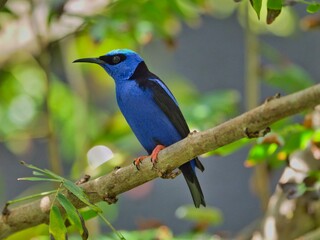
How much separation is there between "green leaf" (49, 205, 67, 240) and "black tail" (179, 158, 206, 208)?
948 millimetres

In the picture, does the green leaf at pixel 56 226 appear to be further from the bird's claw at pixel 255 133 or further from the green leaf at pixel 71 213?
the bird's claw at pixel 255 133

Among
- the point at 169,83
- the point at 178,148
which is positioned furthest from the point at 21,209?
the point at 169,83

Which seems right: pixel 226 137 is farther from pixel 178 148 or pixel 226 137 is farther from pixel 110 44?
pixel 110 44

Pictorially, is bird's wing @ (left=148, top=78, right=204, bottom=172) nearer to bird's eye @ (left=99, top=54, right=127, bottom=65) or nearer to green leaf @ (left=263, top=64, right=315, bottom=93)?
bird's eye @ (left=99, top=54, right=127, bottom=65)

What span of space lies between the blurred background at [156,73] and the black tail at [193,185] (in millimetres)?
153

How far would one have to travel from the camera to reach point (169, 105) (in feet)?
9.69

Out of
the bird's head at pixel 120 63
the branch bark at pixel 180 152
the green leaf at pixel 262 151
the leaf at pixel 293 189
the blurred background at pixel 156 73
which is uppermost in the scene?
the branch bark at pixel 180 152

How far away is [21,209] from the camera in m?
2.46

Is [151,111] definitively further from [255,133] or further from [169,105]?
[255,133]

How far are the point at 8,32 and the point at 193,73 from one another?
2055 mm

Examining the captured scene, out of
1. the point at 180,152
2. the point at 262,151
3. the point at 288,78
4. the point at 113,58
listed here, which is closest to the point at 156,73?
the point at 288,78

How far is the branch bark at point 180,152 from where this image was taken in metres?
1.88

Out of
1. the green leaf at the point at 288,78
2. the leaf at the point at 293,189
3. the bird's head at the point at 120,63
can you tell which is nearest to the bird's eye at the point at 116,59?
the bird's head at the point at 120,63

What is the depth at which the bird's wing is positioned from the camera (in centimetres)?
288
